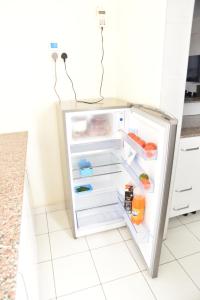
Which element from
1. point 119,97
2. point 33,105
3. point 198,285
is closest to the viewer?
point 198,285

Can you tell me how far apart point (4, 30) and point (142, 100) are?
114 centimetres

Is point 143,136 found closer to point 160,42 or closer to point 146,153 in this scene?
point 146,153

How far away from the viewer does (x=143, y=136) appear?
1416mm

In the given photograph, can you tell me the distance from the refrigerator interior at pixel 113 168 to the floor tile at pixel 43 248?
10.4 inches

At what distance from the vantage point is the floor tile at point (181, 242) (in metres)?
1.63

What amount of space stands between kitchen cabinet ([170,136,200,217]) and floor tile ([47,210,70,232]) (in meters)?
0.96

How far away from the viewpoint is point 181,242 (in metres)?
1.71

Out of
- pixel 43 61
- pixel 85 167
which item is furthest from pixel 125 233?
pixel 43 61

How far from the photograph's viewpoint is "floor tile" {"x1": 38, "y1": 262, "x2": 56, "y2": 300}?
135 centimetres

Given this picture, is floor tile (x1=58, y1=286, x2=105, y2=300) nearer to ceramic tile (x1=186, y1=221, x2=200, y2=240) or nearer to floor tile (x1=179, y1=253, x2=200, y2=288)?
floor tile (x1=179, y1=253, x2=200, y2=288)

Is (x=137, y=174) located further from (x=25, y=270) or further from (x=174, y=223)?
(x=25, y=270)

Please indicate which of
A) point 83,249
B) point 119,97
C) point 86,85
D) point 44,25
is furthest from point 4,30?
point 83,249

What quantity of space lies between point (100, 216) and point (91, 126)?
0.82 m

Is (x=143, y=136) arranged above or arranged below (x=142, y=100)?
below
